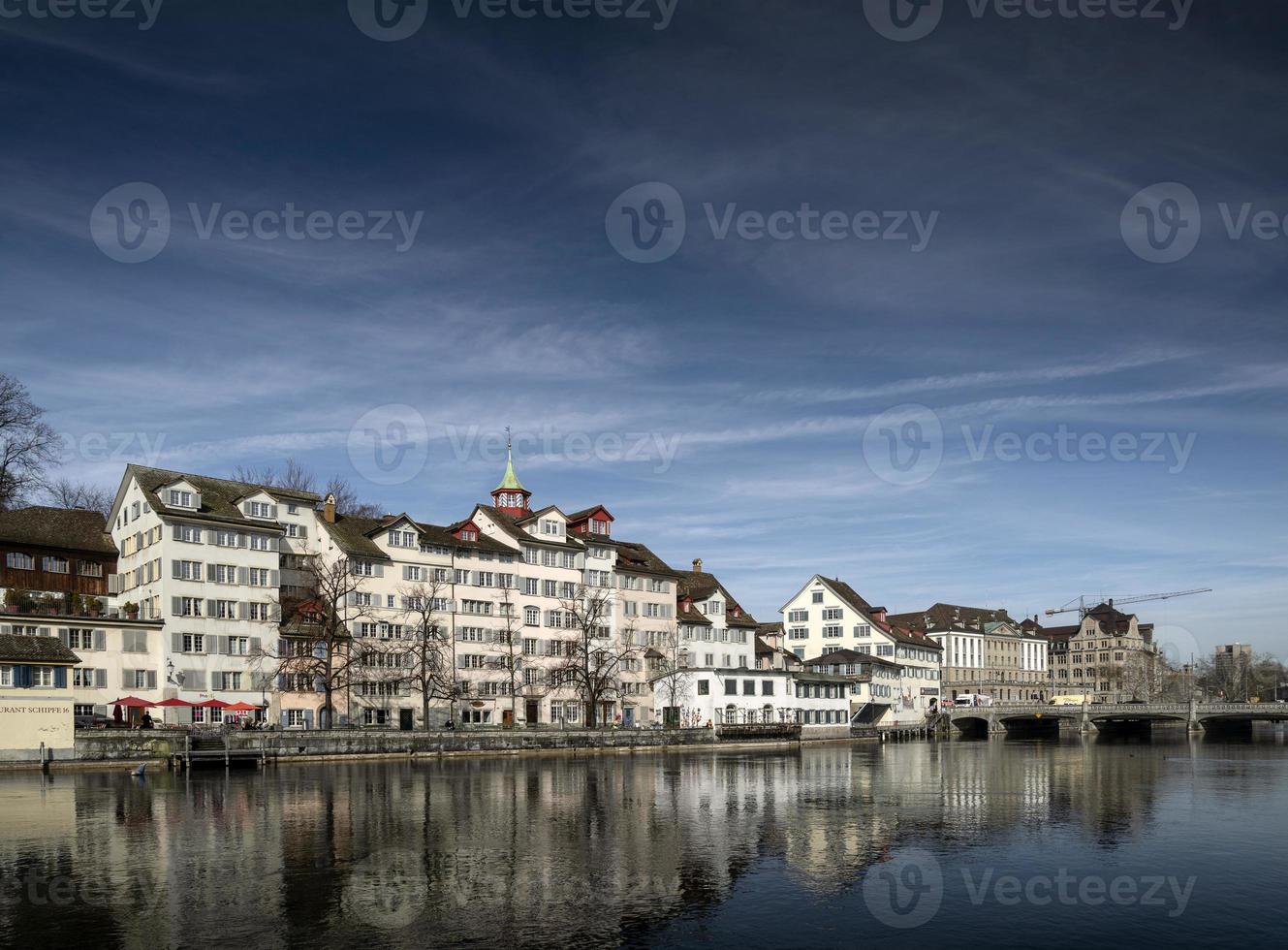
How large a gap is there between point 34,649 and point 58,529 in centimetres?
1874

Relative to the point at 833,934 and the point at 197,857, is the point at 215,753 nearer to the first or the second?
the point at 197,857

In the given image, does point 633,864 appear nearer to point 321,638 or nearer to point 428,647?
point 321,638

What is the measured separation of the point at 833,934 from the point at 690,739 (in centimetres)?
7691

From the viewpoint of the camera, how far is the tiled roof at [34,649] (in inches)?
2613

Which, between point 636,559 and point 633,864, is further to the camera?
point 636,559

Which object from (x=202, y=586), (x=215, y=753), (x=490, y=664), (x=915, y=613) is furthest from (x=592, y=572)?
(x=915, y=613)

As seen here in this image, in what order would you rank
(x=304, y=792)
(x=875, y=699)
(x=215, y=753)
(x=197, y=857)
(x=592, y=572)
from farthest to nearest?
(x=875, y=699) < (x=592, y=572) < (x=215, y=753) < (x=304, y=792) < (x=197, y=857)

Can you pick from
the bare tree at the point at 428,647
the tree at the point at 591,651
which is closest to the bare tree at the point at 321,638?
the bare tree at the point at 428,647

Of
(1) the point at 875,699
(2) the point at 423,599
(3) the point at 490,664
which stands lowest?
(1) the point at 875,699

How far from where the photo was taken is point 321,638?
85812 mm

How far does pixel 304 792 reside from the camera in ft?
168

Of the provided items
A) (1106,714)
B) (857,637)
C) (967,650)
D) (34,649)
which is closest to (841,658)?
(857,637)

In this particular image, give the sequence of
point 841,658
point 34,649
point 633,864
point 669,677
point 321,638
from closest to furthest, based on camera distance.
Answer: point 633,864 < point 34,649 < point 321,638 < point 669,677 < point 841,658

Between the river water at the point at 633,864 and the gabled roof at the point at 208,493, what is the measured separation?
26.3 meters
